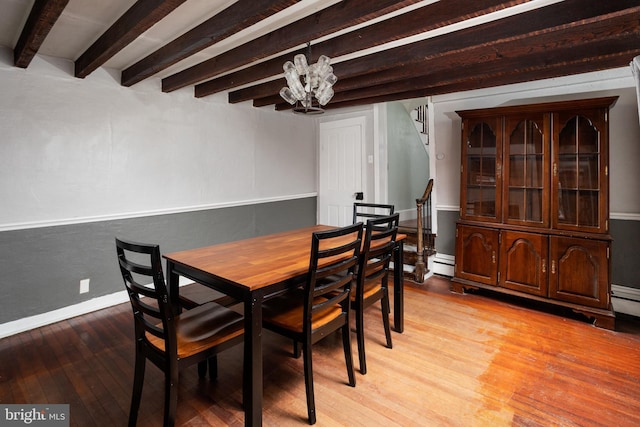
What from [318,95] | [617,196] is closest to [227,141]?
[318,95]

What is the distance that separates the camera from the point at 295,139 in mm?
5109

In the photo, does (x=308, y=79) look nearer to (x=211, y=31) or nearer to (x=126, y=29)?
(x=211, y=31)

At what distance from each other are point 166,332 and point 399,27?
223 centimetres

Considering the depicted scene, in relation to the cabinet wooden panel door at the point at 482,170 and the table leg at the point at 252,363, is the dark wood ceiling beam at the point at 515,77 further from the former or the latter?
the table leg at the point at 252,363

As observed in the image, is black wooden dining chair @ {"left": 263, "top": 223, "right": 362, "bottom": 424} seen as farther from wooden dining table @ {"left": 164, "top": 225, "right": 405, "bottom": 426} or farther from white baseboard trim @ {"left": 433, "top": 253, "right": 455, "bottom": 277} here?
white baseboard trim @ {"left": 433, "top": 253, "right": 455, "bottom": 277}

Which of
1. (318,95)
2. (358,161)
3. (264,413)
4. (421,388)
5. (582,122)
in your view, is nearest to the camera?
(264,413)

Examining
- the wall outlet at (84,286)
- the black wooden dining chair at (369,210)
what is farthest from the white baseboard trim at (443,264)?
the wall outlet at (84,286)

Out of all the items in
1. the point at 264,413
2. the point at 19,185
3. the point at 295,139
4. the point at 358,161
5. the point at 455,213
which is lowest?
the point at 264,413

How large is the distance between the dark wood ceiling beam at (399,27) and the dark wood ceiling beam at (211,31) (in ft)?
2.45

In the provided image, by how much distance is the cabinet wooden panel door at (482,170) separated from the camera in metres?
3.39

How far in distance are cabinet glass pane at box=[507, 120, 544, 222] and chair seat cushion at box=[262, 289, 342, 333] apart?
2.35 meters

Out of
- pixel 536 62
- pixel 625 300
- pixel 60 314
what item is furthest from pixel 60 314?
pixel 625 300

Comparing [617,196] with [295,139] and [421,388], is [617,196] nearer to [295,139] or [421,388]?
[421,388]

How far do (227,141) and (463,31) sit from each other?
2954 millimetres
